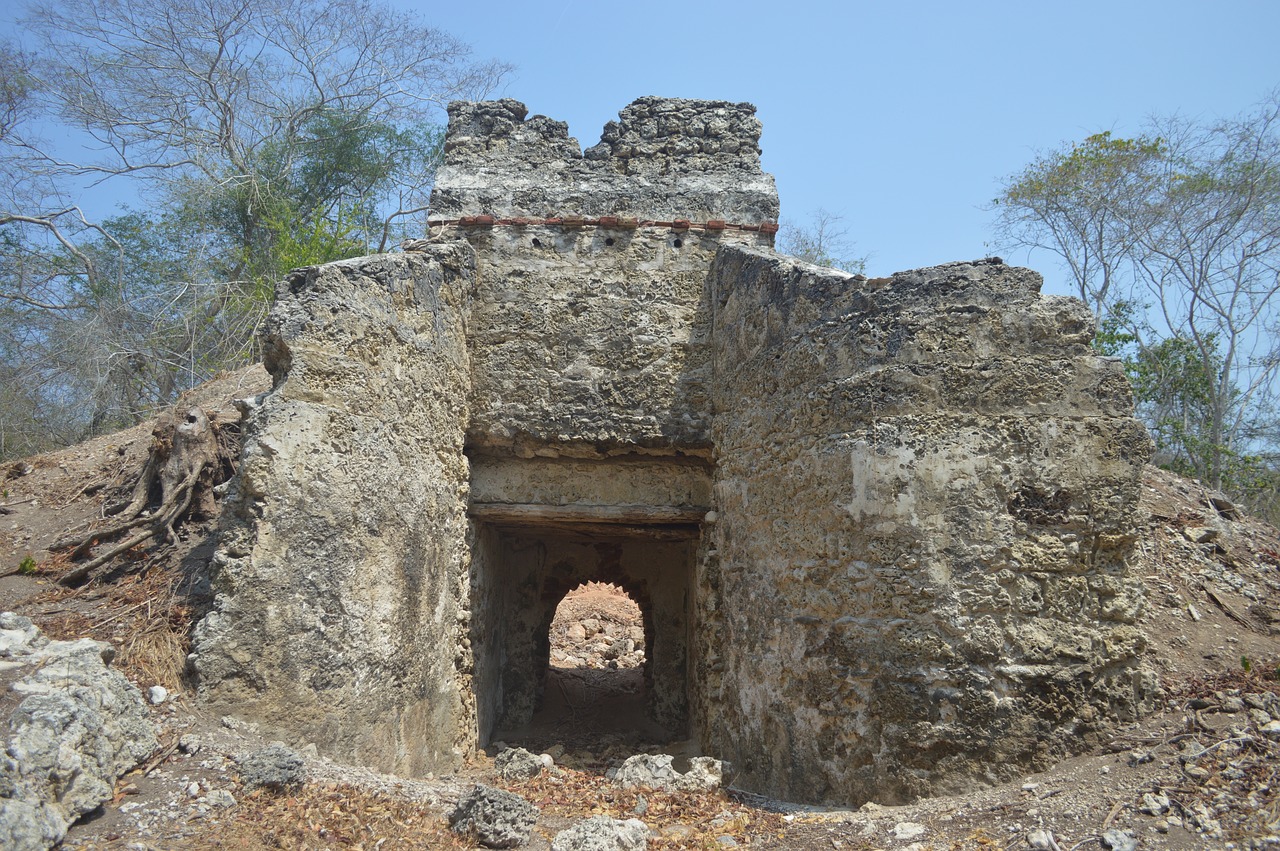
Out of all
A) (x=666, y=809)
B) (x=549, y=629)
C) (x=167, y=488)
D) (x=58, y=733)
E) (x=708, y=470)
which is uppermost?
(x=708, y=470)

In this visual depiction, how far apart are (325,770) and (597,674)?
7402 mm

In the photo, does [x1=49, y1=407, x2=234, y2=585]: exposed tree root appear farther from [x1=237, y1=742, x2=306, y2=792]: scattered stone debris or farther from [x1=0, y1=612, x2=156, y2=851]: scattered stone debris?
[x1=237, y1=742, x2=306, y2=792]: scattered stone debris

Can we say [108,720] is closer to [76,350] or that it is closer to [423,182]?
[76,350]

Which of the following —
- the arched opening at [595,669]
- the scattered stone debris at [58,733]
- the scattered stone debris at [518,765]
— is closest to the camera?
the scattered stone debris at [58,733]

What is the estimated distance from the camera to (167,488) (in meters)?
5.66

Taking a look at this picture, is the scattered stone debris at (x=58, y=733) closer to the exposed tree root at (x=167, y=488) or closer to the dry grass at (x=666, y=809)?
the exposed tree root at (x=167, y=488)

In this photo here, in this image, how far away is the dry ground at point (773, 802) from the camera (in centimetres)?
324

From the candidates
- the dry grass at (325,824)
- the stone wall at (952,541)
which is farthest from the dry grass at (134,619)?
the stone wall at (952,541)

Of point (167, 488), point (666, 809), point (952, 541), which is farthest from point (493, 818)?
point (167, 488)

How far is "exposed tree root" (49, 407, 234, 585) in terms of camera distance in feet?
17.6

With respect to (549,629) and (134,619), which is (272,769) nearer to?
(134,619)

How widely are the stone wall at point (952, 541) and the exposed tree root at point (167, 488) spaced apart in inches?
157

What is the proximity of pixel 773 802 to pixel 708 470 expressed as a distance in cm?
255

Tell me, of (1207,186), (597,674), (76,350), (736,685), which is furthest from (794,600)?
(1207,186)
